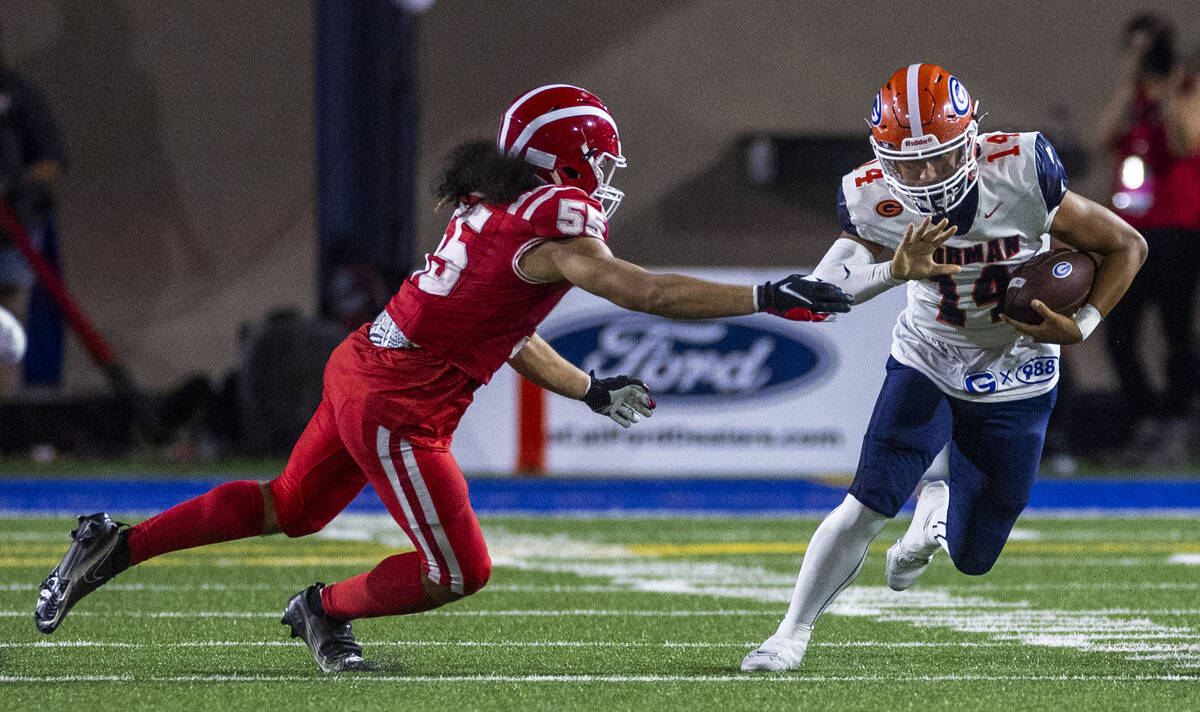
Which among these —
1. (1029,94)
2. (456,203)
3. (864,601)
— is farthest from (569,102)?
(1029,94)

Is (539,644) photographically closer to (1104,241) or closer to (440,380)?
(440,380)

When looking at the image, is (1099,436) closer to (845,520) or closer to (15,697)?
(845,520)

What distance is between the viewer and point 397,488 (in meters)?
3.53

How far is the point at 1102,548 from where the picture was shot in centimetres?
621

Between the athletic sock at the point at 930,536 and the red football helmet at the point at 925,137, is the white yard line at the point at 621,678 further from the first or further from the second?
the red football helmet at the point at 925,137

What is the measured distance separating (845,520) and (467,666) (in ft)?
2.90

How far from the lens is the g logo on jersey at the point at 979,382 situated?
12.9 feet

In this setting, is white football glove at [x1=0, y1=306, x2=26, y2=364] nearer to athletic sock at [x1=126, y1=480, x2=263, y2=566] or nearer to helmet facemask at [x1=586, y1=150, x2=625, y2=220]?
athletic sock at [x1=126, y1=480, x2=263, y2=566]

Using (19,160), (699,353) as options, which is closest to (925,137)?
(699,353)

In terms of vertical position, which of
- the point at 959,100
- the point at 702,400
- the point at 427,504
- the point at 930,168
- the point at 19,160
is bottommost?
the point at 702,400

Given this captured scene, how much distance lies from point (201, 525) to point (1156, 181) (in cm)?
568

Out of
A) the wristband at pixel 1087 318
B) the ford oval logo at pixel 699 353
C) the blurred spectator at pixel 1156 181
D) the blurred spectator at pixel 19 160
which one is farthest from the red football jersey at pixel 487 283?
the blurred spectator at pixel 19 160

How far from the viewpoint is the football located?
3748 millimetres

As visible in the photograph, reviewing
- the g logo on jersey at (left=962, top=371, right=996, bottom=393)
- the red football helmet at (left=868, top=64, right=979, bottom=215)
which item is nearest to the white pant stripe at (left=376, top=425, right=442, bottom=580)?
the red football helmet at (left=868, top=64, right=979, bottom=215)
